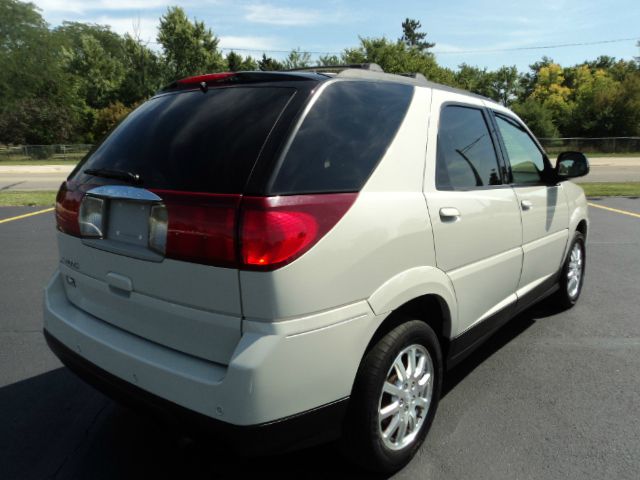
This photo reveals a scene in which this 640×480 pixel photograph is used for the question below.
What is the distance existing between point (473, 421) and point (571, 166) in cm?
223

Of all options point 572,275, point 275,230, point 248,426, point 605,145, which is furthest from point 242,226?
point 605,145

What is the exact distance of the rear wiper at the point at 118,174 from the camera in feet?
6.85

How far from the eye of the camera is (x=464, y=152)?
2.88 meters

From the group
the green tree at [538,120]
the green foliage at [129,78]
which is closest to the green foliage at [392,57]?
the green foliage at [129,78]

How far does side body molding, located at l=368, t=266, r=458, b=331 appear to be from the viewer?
205 centimetres

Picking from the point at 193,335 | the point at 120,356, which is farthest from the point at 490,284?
the point at 120,356

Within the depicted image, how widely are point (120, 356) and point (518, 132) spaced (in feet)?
10.2

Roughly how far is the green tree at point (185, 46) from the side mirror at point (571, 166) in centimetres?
4835

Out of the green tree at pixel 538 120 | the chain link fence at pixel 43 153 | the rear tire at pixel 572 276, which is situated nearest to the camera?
the rear tire at pixel 572 276

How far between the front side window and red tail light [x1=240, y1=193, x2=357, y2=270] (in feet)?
6.69

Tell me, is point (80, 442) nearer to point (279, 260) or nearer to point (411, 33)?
point (279, 260)

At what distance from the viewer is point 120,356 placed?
2096mm

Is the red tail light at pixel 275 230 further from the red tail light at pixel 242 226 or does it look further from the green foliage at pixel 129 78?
the green foliage at pixel 129 78

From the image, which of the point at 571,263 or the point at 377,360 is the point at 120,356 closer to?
the point at 377,360
